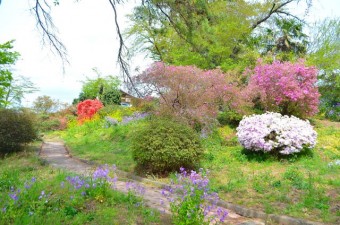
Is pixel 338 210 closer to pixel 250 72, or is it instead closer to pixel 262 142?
pixel 262 142

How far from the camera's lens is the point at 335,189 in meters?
6.71

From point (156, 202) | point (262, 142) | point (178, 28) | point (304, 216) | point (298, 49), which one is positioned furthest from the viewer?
point (298, 49)

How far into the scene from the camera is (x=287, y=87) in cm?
1380

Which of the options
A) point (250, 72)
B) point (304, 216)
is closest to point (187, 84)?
point (250, 72)

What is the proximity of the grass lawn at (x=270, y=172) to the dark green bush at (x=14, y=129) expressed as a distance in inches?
74.6

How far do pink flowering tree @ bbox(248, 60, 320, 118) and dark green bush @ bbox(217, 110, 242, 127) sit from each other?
121cm

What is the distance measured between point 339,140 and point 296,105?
2988mm

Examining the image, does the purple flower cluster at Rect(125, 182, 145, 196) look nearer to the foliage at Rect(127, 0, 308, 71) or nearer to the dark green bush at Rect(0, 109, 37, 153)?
the foliage at Rect(127, 0, 308, 71)

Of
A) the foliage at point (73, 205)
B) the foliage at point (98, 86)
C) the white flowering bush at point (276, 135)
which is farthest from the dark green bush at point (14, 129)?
the foliage at point (98, 86)

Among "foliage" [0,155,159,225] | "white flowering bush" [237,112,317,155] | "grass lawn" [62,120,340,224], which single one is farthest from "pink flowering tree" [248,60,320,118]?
"foliage" [0,155,159,225]

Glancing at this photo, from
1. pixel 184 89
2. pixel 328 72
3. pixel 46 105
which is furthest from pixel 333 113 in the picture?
pixel 46 105

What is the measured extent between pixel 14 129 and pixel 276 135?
357 inches

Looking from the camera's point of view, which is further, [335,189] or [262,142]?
[262,142]

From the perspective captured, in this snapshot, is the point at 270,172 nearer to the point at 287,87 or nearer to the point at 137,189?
the point at 137,189
